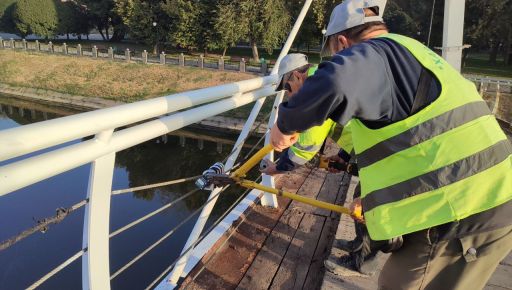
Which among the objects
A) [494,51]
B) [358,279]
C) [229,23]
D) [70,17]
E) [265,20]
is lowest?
[358,279]

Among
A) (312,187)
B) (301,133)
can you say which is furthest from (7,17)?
(301,133)

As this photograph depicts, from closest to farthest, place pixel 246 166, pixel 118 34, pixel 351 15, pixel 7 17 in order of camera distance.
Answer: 1. pixel 351 15
2. pixel 246 166
3. pixel 118 34
4. pixel 7 17

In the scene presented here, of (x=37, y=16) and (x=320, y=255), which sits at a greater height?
(x=37, y=16)

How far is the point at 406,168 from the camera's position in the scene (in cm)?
153

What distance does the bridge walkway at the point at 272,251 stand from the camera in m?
3.00

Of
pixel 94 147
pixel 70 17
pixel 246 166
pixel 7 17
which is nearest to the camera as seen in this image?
pixel 94 147

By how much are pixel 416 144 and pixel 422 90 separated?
0.60ft

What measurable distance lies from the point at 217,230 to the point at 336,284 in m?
1.06

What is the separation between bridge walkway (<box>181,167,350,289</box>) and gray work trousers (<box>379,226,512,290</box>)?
135cm

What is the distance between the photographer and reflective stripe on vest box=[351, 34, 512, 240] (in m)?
1.47

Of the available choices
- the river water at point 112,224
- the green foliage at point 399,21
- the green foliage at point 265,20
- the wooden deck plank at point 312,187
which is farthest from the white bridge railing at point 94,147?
the green foliage at point 399,21

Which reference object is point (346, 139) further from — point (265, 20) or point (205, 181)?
point (265, 20)

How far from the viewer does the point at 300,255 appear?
11.0 feet

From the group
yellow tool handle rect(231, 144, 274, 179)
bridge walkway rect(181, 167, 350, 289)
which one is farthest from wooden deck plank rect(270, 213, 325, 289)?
yellow tool handle rect(231, 144, 274, 179)
